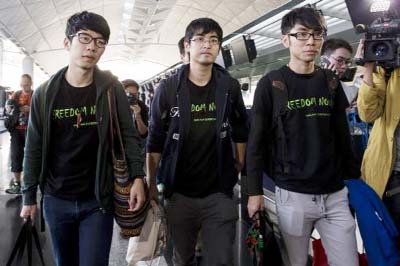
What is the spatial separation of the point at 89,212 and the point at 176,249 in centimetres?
63

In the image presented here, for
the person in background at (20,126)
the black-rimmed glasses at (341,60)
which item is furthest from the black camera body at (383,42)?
the person in background at (20,126)

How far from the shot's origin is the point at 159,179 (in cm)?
257

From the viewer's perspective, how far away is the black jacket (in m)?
2.42

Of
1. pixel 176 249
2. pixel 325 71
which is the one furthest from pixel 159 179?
pixel 325 71

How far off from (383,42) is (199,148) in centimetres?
113

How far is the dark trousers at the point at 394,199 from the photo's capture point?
2330mm

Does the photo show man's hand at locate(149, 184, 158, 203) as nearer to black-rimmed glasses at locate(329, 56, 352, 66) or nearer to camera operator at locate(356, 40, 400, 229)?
camera operator at locate(356, 40, 400, 229)

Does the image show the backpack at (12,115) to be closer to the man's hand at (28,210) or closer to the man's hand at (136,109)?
the man's hand at (136,109)

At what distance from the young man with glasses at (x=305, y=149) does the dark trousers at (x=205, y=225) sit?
26 cm

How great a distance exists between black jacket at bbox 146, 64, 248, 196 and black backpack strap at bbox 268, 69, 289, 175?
34 cm

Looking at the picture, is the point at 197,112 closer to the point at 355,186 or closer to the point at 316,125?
the point at 316,125

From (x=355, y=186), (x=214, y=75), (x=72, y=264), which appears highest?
(x=214, y=75)

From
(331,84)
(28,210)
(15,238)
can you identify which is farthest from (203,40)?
(15,238)

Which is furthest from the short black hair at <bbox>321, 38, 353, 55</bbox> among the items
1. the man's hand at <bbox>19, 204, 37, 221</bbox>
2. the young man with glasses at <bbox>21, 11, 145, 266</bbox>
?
the man's hand at <bbox>19, 204, 37, 221</bbox>
